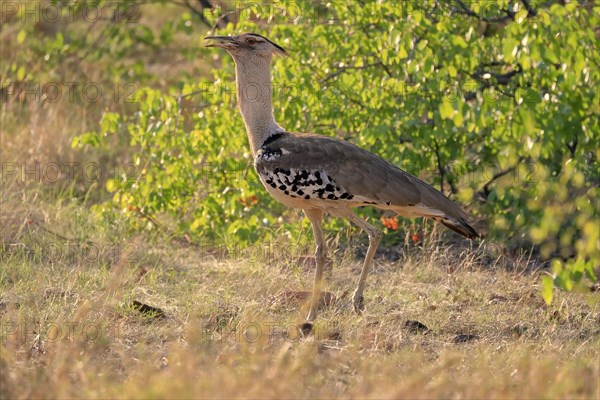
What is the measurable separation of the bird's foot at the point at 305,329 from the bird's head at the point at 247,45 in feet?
5.11

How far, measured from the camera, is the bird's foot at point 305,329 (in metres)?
4.57

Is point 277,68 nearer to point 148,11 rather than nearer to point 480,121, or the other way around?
point 480,121

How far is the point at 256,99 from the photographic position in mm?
5266

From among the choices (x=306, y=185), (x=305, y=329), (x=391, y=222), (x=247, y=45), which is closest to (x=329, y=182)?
(x=306, y=185)

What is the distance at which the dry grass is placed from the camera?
11.6 feet

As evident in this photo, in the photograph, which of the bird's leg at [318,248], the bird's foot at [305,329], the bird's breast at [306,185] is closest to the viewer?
the bird's foot at [305,329]

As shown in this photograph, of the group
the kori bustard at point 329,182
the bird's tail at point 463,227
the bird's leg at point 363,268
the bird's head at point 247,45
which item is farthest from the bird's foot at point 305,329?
the bird's head at point 247,45

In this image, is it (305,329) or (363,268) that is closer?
(305,329)

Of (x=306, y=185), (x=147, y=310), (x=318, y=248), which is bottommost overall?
(x=147, y=310)

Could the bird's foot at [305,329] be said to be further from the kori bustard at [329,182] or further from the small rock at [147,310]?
the small rock at [147,310]

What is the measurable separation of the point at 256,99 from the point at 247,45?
31 cm

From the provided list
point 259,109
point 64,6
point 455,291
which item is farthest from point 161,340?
point 64,6

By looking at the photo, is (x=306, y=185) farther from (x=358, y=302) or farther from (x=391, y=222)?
(x=391, y=222)

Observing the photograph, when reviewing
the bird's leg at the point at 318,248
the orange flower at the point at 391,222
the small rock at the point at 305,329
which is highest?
the bird's leg at the point at 318,248
